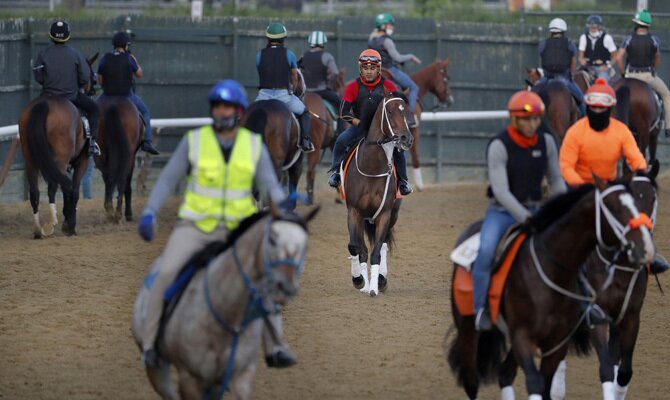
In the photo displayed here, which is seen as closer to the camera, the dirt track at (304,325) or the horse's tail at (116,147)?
the dirt track at (304,325)

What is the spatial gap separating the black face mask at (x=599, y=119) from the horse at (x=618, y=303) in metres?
0.49

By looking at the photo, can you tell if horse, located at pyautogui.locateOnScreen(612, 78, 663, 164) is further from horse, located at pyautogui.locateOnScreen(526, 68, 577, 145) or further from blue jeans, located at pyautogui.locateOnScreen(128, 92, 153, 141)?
blue jeans, located at pyautogui.locateOnScreen(128, 92, 153, 141)

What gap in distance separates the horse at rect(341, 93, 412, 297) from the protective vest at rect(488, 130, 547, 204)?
486cm

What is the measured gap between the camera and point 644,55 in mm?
22500

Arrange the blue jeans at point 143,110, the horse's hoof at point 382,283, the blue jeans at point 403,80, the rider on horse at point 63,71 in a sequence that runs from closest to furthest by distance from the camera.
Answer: the horse's hoof at point 382,283 < the rider on horse at point 63,71 < the blue jeans at point 143,110 < the blue jeans at point 403,80

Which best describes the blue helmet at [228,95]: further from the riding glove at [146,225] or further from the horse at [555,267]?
the horse at [555,267]

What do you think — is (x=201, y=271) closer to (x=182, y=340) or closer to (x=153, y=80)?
(x=182, y=340)

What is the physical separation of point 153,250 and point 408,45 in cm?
915

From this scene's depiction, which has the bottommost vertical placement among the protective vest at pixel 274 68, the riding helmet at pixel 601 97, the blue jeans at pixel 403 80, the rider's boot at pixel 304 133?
the rider's boot at pixel 304 133

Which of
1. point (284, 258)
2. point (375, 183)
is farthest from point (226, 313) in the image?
point (375, 183)

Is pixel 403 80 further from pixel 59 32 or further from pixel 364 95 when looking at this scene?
pixel 364 95

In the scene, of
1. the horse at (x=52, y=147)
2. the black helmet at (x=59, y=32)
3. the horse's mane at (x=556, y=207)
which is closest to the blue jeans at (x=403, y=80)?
the horse at (x=52, y=147)

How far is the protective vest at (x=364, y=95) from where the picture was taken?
47.5ft

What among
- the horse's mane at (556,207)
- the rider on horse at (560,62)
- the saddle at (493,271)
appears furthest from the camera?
the rider on horse at (560,62)
